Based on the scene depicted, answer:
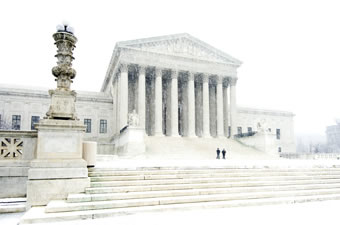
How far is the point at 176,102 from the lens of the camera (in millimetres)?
42875

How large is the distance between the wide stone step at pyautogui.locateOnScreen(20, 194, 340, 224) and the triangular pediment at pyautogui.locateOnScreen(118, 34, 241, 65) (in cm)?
3474

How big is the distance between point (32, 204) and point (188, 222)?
4815mm

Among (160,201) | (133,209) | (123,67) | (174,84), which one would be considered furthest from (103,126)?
(133,209)

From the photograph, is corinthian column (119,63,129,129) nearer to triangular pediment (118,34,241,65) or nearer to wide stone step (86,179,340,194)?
triangular pediment (118,34,241,65)

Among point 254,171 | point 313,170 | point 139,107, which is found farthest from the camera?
point 139,107

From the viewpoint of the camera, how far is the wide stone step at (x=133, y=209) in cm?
705

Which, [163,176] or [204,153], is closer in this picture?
[163,176]

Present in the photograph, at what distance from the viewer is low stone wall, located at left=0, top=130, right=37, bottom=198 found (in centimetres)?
934

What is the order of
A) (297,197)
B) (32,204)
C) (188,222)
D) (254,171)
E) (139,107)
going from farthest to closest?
(139,107) → (254,171) → (297,197) → (32,204) → (188,222)

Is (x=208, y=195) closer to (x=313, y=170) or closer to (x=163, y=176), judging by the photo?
(x=163, y=176)

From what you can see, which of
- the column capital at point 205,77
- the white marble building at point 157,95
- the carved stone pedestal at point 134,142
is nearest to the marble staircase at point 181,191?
the carved stone pedestal at point 134,142

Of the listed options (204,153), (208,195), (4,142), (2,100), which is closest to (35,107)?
(2,100)

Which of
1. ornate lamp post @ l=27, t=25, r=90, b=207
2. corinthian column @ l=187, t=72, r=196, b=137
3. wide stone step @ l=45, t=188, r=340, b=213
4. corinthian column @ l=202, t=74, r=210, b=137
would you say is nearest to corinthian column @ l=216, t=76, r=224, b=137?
corinthian column @ l=202, t=74, r=210, b=137

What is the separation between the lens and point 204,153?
34.0 m
